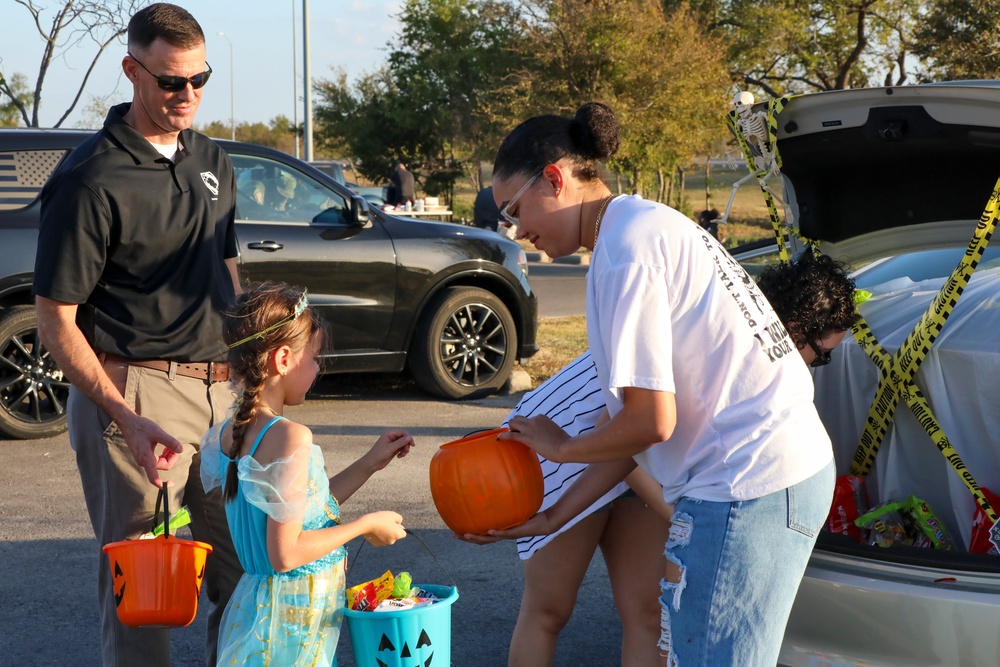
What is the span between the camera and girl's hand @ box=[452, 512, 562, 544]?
9.27ft

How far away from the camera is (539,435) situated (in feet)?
8.64

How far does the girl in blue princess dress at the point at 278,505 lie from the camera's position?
265 cm

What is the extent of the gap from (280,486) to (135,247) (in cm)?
101

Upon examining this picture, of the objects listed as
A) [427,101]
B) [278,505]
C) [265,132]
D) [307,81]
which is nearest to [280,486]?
[278,505]

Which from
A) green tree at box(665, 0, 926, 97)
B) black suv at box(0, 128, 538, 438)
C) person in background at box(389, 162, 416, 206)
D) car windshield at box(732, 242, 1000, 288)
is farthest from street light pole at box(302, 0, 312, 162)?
car windshield at box(732, 242, 1000, 288)

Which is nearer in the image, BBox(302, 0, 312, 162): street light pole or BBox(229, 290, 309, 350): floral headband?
BBox(229, 290, 309, 350): floral headband

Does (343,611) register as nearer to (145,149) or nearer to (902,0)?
(145,149)

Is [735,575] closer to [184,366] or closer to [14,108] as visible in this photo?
[184,366]

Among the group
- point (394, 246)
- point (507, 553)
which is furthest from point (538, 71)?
point (507, 553)

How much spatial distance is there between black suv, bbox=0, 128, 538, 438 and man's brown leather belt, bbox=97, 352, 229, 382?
4.34 metres

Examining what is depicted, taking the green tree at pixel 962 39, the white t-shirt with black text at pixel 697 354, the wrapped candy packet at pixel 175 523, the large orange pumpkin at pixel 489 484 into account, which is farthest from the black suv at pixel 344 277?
the green tree at pixel 962 39

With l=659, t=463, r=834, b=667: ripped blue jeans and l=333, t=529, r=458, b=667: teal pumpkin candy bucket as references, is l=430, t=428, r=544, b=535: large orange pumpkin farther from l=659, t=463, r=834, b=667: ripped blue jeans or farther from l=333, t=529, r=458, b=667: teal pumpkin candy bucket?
l=659, t=463, r=834, b=667: ripped blue jeans

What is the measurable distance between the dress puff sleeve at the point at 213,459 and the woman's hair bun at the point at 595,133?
46.8 inches

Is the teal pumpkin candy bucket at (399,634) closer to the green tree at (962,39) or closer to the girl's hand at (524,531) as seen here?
the girl's hand at (524,531)
